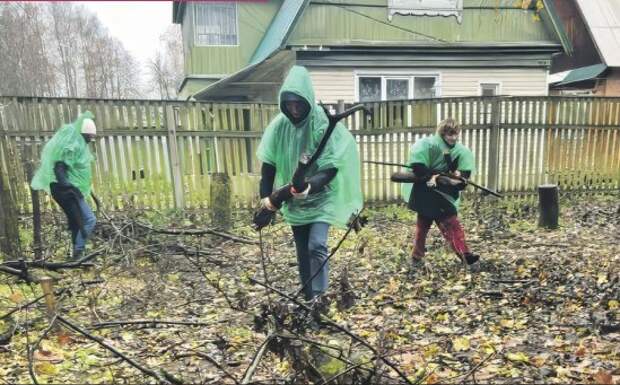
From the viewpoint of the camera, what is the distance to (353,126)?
7.52 metres

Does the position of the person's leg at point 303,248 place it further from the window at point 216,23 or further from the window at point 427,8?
the window at point 216,23

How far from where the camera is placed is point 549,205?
6273mm

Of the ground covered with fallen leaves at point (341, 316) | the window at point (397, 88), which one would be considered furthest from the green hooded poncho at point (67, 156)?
the window at point (397, 88)

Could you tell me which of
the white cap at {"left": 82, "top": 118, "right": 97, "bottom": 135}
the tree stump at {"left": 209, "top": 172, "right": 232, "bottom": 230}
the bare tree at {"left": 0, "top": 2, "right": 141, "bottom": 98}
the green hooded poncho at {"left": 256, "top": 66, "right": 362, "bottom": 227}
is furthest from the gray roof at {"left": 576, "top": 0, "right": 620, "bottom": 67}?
the bare tree at {"left": 0, "top": 2, "right": 141, "bottom": 98}

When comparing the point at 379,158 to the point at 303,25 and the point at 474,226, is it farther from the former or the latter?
the point at 303,25

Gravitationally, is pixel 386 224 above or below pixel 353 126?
below

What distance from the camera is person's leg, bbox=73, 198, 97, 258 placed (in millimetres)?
5070

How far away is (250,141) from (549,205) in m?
4.48

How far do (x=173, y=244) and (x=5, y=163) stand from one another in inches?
123

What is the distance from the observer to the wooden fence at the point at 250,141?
636 cm

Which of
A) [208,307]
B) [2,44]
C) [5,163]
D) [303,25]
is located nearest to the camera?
[208,307]

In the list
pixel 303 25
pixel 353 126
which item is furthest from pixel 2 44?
pixel 353 126

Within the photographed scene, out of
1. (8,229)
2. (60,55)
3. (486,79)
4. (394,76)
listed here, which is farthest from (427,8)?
(60,55)

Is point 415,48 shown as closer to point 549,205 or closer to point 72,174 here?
point 549,205
